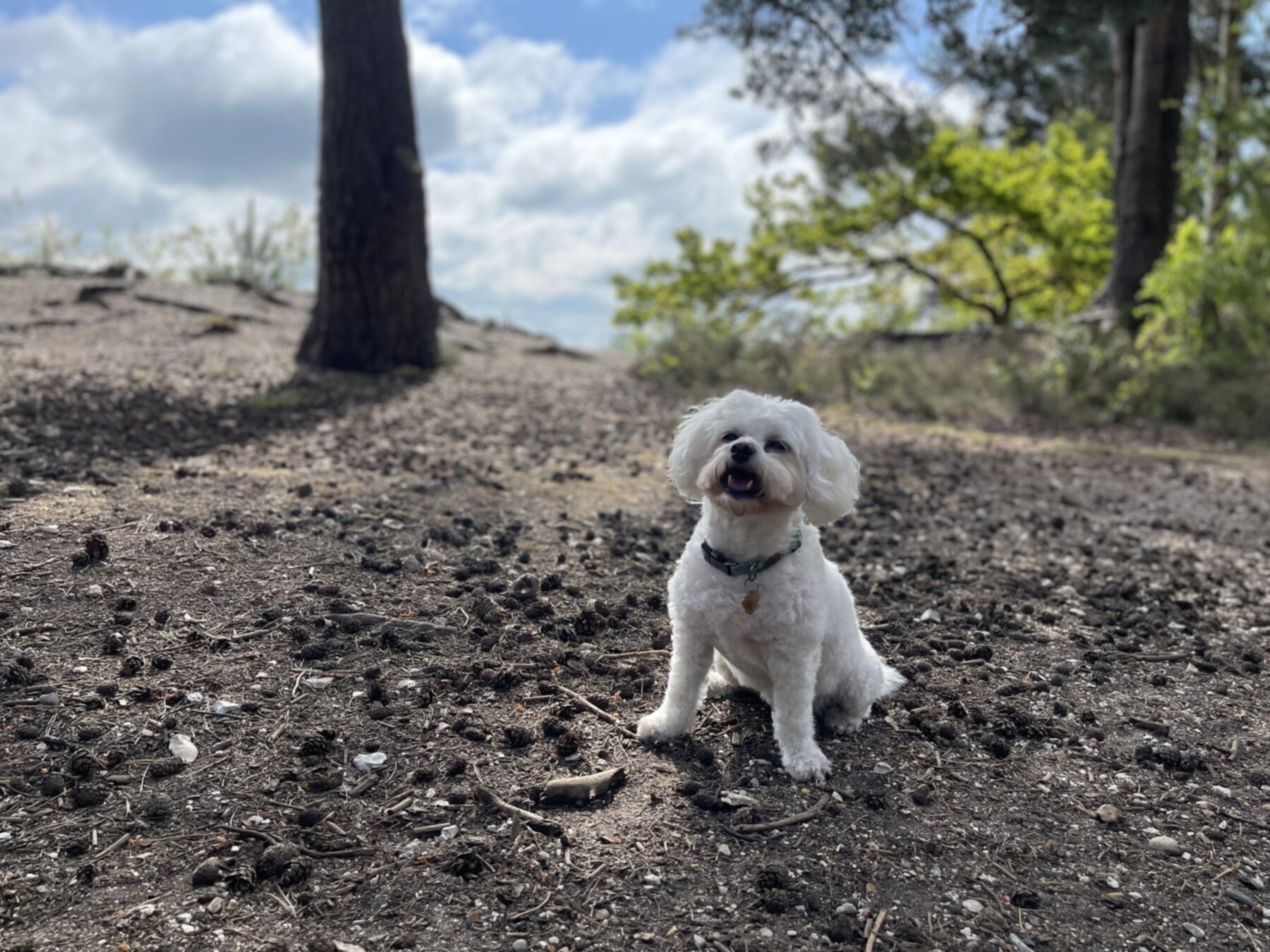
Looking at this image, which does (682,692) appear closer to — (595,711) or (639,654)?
(595,711)

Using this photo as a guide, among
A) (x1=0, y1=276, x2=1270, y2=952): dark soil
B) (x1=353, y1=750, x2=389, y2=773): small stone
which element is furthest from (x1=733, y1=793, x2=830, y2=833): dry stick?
(x1=353, y1=750, x2=389, y2=773): small stone

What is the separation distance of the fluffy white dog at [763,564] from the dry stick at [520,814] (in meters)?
0.83

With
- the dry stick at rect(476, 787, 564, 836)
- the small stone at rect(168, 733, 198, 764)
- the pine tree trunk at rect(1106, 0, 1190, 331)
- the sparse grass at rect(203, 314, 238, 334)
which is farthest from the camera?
the pine tree trunk at rect(1106, 0, 1190, 331)

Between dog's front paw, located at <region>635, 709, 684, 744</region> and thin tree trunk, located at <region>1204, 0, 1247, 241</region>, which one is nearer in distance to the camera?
dog's front paw, located at <region>635, 709, 684, 744</region>

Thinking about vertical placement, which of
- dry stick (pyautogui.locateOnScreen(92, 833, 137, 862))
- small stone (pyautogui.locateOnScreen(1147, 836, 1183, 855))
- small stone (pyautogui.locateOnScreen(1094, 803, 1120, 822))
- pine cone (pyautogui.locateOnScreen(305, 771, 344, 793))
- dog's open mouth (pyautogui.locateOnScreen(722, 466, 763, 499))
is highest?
dog's open mouth (pyautogui.locateOnScreen(722, 466, 763, 499))

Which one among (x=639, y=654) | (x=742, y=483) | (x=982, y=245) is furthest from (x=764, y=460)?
(x=982, y=245)

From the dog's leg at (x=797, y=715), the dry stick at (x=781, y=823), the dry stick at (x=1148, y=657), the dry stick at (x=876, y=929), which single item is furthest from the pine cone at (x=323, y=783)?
the dry stick at (x=1148, y=657)

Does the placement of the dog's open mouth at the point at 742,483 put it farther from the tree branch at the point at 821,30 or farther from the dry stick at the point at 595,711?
the tree branch at the point at 821,30

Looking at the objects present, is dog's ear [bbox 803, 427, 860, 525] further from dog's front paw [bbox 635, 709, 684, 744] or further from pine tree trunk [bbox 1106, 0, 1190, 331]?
pine tree trunk [bbox 1106, 0, 1190, 331]

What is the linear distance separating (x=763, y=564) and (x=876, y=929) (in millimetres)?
1471

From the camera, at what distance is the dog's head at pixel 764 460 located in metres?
4.06

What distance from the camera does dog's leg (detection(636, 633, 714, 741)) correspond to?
440cm

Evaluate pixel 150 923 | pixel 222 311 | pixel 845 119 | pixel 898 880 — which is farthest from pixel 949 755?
pixel 222 311

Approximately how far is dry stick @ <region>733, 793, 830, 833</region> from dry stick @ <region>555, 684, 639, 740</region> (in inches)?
32.4
